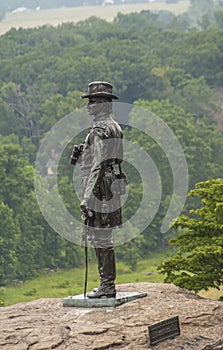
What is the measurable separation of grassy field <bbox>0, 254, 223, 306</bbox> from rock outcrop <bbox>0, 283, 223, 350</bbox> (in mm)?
30778

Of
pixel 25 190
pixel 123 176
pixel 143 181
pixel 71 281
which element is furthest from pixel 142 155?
pixel 123 176

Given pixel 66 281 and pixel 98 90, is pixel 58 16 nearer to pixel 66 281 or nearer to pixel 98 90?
pixel 66 281

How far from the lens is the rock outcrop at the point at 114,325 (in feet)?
41.1

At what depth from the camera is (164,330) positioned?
12.6 metres

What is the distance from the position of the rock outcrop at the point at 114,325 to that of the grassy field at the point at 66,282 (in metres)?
30.8

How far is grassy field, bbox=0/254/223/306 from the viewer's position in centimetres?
4731

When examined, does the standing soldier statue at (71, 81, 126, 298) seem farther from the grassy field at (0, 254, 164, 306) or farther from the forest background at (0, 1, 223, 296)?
the forest background at (0, 1, 223, 296)

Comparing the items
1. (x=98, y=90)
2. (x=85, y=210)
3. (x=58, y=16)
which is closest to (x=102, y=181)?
(x=85, y=210)

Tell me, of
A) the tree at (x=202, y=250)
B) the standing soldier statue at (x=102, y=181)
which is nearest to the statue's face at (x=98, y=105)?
the standing soldier statue at (x=102, y=181)

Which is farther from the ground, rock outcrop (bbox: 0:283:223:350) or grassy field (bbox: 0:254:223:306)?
grassy field (bbox: 0:254:223:306)

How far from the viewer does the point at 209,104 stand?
84.9m

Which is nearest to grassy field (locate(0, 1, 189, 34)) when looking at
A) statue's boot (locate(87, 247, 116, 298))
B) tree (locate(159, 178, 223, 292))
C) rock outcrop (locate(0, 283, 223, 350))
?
tree (locate(159, 178, 223, 292))

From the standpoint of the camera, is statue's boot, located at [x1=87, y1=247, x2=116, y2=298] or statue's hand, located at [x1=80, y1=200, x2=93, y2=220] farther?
statue's boot, located at [x1=87, y1=247, x2=116, y2=298]

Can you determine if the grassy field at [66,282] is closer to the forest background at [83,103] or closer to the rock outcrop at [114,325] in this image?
the forest background at [83,103]
